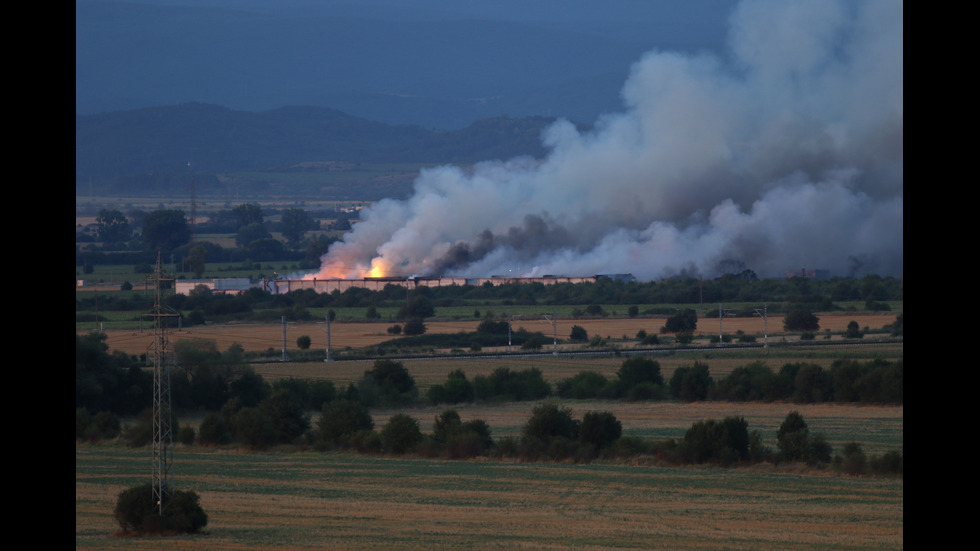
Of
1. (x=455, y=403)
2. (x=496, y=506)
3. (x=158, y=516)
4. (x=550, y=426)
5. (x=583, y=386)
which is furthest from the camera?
(x=583, y=386)

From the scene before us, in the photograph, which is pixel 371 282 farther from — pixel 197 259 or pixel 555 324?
pixel 197 259

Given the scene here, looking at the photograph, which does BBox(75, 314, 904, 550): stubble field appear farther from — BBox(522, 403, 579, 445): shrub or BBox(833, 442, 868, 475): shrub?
BBox(522, 403, 579, 445): shrub

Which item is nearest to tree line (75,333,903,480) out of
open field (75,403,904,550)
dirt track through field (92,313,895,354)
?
open field (75,403,904,550)

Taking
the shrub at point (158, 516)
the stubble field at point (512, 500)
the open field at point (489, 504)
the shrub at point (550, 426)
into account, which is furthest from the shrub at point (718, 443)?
the shrub at point (158, 516)

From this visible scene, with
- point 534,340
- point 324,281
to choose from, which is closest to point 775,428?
point 534,340

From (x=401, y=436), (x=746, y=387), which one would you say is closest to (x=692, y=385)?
(x=746, y=387)

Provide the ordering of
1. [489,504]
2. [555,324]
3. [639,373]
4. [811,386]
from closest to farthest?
1. [489,504]
2. [811,386]
3. [639,373]
4. [555,324]

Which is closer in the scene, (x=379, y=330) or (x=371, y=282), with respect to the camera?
(x=379, y=330)
